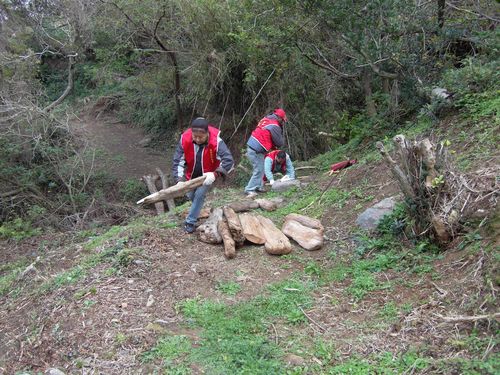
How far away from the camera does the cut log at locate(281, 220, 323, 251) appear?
5121 mm

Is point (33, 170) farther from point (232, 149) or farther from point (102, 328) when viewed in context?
point (102, 328)

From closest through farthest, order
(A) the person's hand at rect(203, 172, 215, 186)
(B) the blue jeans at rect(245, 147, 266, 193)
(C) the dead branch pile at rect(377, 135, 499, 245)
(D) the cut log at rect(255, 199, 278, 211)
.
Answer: (C) the dead branch pile at rect(377, 135, 499, 245)
(A) the person's hand at rect(203, 172, 215, 186)
(D) the cut log at rect(255, 199, 278, 211)
(B) the blue jeans at rect(245, 147, 266, 193)

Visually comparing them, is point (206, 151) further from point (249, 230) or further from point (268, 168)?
point (268, 168)

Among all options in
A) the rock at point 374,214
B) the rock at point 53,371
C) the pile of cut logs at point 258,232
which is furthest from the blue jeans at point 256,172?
the rock at point 53,371

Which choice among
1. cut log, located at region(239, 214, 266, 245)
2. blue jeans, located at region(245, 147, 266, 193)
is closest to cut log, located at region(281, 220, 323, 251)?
cut log, located at region(239, 214, 266, 245)

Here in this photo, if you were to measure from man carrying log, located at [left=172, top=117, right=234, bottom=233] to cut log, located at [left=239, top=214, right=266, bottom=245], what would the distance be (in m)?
0.56

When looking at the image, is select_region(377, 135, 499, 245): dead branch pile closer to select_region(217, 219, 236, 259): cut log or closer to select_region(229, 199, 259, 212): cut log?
select_region(217, 219, 236, 259): cut log

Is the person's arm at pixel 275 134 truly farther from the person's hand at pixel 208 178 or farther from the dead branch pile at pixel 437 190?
the dead branch pile at pixel 437 190

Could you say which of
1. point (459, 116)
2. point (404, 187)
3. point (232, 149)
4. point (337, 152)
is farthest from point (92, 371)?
point (232, 149)

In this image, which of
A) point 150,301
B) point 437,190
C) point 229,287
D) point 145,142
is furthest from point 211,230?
point 145,142

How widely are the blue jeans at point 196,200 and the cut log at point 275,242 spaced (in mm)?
774

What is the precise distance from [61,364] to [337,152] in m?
6.89

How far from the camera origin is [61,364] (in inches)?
141

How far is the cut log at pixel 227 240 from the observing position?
16.3 ft
